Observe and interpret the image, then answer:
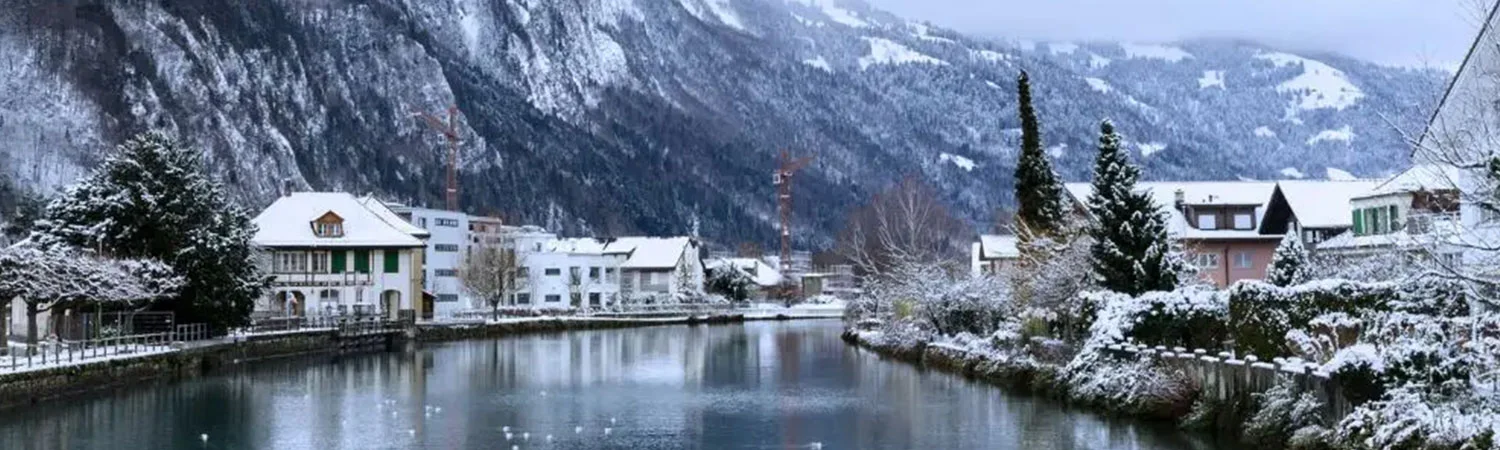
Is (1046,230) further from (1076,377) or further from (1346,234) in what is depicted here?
(1076,377)

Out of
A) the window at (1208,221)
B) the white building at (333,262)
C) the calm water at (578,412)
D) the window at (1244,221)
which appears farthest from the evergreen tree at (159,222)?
the window at (1244,221)

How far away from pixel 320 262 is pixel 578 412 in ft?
184

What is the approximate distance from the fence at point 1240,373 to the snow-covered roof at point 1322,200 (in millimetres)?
35109

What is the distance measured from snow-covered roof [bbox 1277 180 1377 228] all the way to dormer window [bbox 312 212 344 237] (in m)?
51.7

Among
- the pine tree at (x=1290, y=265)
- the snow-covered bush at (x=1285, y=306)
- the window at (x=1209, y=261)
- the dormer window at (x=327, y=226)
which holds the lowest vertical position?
the snow-covered bush at (x=1285, y=306)

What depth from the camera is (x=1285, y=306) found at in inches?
1304

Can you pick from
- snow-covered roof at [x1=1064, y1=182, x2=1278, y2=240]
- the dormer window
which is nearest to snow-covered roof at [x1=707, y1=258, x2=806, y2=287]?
the dormer window

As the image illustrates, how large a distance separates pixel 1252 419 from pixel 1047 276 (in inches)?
827

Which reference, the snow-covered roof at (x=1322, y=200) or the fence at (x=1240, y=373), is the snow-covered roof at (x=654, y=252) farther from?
the fence at (x=1240, y=373)

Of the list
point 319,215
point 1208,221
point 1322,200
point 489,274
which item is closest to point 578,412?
point 1208,221

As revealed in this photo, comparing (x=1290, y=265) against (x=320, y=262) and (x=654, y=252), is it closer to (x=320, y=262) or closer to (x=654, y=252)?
(x=320, y=262)

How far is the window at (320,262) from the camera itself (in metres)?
92.1

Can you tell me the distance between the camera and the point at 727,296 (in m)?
162

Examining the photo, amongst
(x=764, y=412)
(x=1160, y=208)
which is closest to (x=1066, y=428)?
(x=764, y=412)
